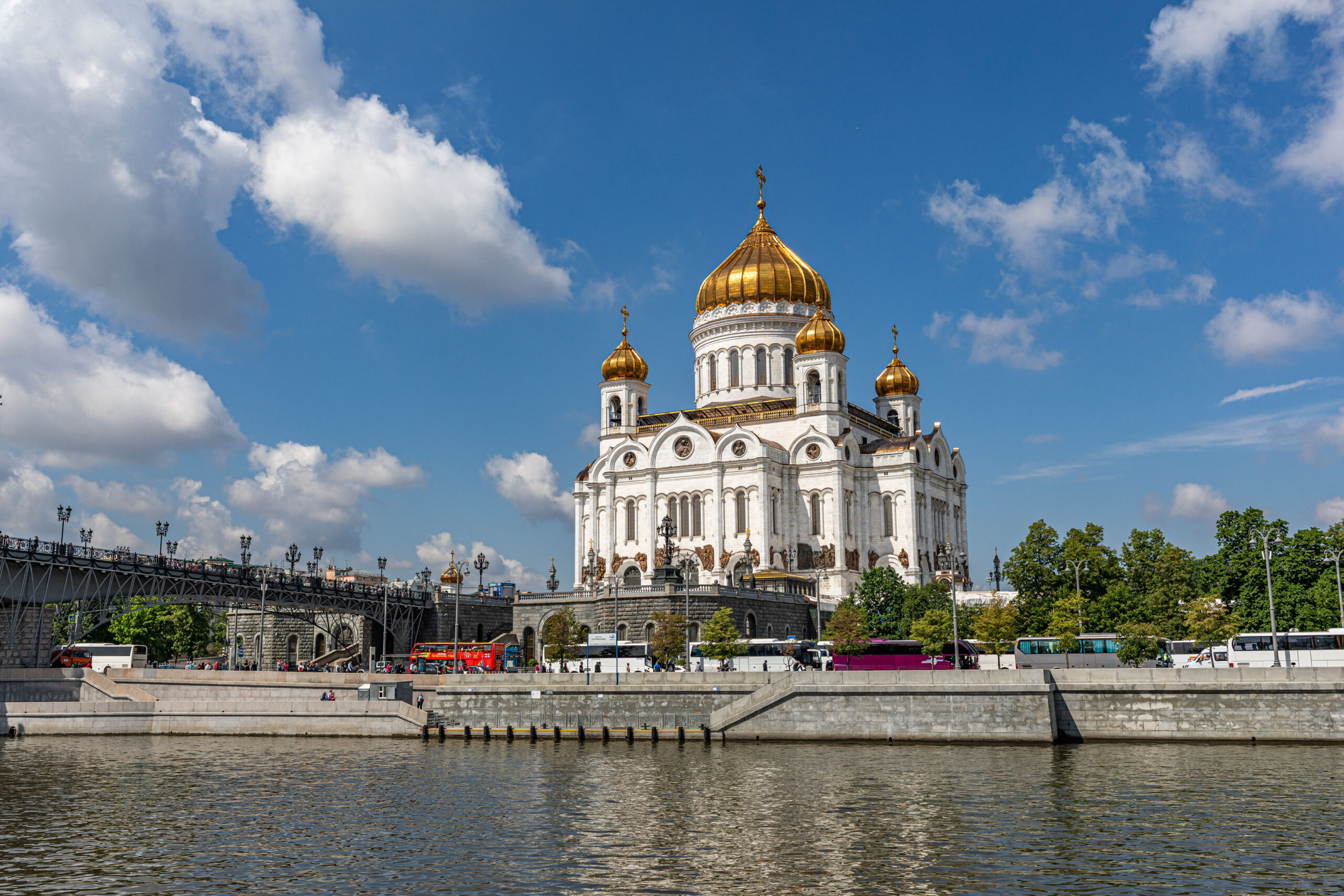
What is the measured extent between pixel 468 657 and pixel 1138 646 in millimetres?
33350

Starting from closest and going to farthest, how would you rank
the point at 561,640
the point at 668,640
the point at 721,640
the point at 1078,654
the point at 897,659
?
the point at 897,659 < the point at 1078,654 < the point at 721,640 < the point at 668,640 < the point at 561,640

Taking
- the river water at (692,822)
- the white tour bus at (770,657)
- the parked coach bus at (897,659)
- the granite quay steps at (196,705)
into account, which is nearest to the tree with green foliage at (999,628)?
the parked coach bus at (897,659)

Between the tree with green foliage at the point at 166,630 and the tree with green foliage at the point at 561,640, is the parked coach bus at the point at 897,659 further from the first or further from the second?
the tree with green foliage at the point at 166,630

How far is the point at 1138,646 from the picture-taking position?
47.1 m

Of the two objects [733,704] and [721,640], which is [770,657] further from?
[733,704]

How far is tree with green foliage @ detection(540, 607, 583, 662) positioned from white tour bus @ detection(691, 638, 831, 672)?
674 cm

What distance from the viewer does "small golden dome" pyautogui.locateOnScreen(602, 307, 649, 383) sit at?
8906 centimetres

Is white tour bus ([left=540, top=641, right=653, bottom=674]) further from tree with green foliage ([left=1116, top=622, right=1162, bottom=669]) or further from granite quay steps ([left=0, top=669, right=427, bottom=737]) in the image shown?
tree with green foliage ([left=1116, top=622, right=1162, bottom=669])

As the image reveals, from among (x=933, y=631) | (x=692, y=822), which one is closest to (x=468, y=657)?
(x=933, y=631)

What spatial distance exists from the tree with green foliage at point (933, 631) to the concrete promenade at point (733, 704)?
1690cm

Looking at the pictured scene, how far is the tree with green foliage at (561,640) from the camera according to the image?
2314 inches

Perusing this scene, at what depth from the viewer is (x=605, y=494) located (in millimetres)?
84750

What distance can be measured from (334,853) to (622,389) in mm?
67632

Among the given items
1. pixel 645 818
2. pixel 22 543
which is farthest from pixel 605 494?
pixel 645 818
